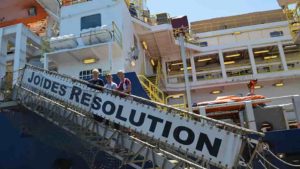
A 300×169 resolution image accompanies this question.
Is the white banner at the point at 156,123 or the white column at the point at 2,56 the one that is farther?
the white column at the point at 2,56

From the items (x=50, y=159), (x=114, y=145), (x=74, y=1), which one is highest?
(x=74, y=1)

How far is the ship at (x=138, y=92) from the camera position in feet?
17.1

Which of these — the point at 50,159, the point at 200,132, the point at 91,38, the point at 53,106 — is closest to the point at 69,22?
the point at 91,38

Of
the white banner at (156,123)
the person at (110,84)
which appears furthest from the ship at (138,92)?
the person at (110,84)

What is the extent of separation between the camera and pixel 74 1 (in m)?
15.3

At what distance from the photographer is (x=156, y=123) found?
17.0ft

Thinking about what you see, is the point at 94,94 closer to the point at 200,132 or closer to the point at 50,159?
the point at 200,132

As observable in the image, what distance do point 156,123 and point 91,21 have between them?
34.6 ft

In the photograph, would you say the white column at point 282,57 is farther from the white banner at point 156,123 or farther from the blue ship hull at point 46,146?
the white banner at point 156,123

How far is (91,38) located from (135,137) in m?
7.47

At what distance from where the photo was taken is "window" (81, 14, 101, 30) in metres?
14.4

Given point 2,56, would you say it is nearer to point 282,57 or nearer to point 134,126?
point 134,126

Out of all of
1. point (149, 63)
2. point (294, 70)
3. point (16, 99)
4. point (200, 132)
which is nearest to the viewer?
point (200, 132)

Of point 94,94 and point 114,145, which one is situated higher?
point 94,94
